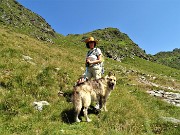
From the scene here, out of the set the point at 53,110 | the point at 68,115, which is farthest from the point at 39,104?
the point at 68,115

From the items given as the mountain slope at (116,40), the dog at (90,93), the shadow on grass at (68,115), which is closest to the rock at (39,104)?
A: the shadow on grass at (68,115)

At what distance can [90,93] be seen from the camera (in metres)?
10.8

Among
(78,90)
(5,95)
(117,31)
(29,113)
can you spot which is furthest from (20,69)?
(117,31)

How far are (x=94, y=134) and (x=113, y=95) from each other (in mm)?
5050

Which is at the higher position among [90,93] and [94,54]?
[94,54]

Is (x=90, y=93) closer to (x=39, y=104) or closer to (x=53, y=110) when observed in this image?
(x=53, y=110)

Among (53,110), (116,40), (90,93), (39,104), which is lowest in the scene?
(53,110)

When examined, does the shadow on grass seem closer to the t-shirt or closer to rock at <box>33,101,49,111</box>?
rock at <box>33,101,49,111</box>

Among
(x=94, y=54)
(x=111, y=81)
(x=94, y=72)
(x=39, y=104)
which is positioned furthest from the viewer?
(x=94, y=72)

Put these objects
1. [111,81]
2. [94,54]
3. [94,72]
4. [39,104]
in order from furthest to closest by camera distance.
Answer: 1. [94,72]
2. [94,54]
3. [111,81]
4. [39,104]

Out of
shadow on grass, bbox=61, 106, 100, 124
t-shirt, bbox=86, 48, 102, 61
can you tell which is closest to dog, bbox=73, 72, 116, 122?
shadow on grass, bbox=61, 106, 100, 124

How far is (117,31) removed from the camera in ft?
370

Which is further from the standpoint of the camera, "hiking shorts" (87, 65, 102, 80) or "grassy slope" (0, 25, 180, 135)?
"hiking shorts" (87, 65, 102, 80)

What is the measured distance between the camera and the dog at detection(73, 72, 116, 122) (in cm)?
1001
